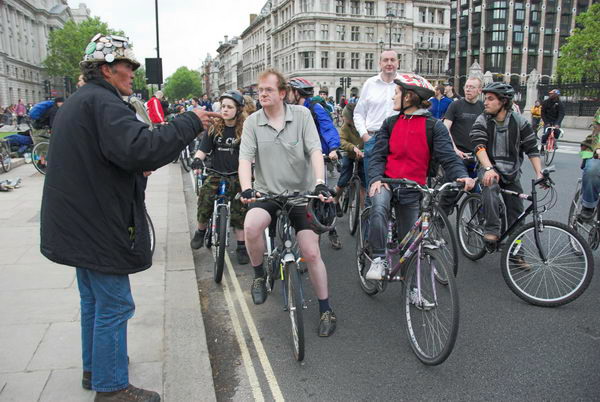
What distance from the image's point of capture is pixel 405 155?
4266 mm

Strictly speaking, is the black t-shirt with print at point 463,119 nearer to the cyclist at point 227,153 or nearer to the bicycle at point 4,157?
the cyclist at point 227,153

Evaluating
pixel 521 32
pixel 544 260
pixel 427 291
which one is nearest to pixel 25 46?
pixel 521 32

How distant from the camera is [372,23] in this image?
85.1 m

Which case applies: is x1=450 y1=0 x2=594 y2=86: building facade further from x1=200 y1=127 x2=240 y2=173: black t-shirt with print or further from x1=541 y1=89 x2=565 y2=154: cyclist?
x1=200 y1=127 x2=240 y2=173: black t-shirt with print

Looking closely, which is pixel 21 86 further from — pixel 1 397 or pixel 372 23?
pixel 1 397

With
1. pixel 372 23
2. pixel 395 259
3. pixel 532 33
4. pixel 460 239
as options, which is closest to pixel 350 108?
pixel 460 239

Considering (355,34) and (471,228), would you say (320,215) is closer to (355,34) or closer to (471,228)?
(471,228)

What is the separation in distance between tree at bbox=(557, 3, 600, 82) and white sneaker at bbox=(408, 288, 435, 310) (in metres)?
52.2

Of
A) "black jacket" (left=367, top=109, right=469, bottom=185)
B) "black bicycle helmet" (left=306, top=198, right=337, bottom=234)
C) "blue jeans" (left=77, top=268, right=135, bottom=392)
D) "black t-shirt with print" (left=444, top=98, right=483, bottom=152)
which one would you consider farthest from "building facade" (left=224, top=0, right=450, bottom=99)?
"blue jeans" (left=77, top=268, right=135, bottom=392)

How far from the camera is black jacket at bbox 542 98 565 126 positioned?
14.9 metres

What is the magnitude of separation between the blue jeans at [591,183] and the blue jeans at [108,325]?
16.5 feet

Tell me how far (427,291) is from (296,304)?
0.92 meters

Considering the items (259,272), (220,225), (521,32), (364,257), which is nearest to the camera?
(259,272)

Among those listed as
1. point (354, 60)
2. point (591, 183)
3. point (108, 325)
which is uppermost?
point (354, 60)
